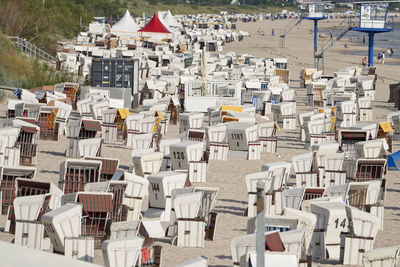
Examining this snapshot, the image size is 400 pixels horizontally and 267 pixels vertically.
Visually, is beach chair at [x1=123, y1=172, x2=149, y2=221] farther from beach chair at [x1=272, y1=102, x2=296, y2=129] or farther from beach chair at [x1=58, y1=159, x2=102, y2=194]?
beach chair at [x1=272, y1=102, x2=296, y2=129]

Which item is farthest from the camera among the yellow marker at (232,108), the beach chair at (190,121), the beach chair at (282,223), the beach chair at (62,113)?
the yellow marker at (232,108)

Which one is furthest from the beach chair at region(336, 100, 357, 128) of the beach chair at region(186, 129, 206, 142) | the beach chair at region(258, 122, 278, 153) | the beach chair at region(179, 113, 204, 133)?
the beach chair at region(186, 129, 206, 142)

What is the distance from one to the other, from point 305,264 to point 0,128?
37.7 feet

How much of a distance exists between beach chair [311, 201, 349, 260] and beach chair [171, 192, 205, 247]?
2072 mm

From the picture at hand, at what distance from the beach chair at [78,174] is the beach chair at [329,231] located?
5034 millimetres

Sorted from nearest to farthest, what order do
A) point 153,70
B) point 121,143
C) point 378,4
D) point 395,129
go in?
point 121,143
point 395,129
point 153,70
point 378,4

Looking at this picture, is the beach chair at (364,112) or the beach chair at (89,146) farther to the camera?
the beach chair at (364,112)

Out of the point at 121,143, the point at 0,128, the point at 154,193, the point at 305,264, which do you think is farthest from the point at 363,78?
the point at 305,264

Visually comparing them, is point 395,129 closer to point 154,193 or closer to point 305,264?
point 154,193

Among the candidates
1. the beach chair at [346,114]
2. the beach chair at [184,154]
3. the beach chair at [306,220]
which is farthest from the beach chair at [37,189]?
the beach chair at [346,114]

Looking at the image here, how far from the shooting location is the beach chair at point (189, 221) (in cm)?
1602

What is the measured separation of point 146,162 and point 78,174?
2.10 metres

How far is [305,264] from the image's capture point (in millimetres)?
13984

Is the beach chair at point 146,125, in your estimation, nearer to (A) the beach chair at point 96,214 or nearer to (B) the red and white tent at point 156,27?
(A) the beach chair at point 96,214
